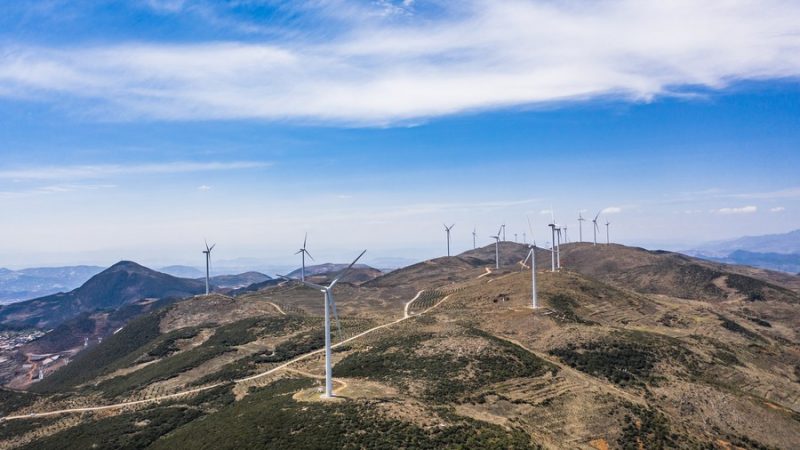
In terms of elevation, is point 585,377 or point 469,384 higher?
point 469,384

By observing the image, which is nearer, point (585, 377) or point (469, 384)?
point (469, 384)

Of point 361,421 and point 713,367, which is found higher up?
point 361,421

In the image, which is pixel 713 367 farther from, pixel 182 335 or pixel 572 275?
pixel 182 335

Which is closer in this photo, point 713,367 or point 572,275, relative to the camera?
point 713,367

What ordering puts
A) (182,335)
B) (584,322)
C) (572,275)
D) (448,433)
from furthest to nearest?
(572,275) < (182,335) < (584,322) < (448,433)

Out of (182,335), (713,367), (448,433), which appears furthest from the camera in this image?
(182,335)

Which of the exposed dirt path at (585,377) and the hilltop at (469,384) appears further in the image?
the exposed dirt path at (585,377)

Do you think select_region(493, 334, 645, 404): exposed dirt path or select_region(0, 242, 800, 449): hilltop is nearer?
select_region(0, 242, 800, 449): hilltop

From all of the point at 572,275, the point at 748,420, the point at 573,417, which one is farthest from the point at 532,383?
the point at 572,275
